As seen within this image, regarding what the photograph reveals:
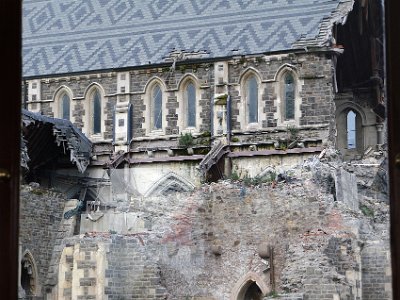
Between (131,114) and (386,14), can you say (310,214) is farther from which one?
(386,14)

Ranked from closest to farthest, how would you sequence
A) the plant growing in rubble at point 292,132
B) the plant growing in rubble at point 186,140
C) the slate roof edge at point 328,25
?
the plant growing in rubble at point 292,132 → the slate roof edge at point 328,25 → the plant growing in rubble at point 186,140

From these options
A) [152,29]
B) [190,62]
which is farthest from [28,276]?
[152,29]

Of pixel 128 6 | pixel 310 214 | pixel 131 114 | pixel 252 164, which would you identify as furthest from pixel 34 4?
pixel 310 214

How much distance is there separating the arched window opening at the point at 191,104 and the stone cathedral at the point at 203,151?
0.06 m

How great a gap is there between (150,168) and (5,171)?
116 feet

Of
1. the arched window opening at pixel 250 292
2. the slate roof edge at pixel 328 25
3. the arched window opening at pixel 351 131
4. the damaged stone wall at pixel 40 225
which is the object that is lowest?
the arched window opening at pixel 250 292

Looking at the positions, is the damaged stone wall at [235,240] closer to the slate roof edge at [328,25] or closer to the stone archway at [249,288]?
the stone archway at [249,288]

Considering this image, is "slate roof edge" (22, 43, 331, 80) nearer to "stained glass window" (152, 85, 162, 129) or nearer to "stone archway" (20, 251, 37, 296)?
"stained glass window" (152, 85, 162, 129)

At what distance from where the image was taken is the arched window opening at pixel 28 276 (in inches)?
1219

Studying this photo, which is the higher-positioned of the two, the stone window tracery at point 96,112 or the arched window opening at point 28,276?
the stone window tracery at point 96,112

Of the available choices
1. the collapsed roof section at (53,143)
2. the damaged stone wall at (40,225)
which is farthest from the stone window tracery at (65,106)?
the damaged stone wall at (40,225)

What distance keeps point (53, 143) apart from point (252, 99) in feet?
20.9

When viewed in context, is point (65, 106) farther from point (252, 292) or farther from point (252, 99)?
point (252, 292)

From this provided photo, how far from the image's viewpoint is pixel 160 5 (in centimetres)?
4312
